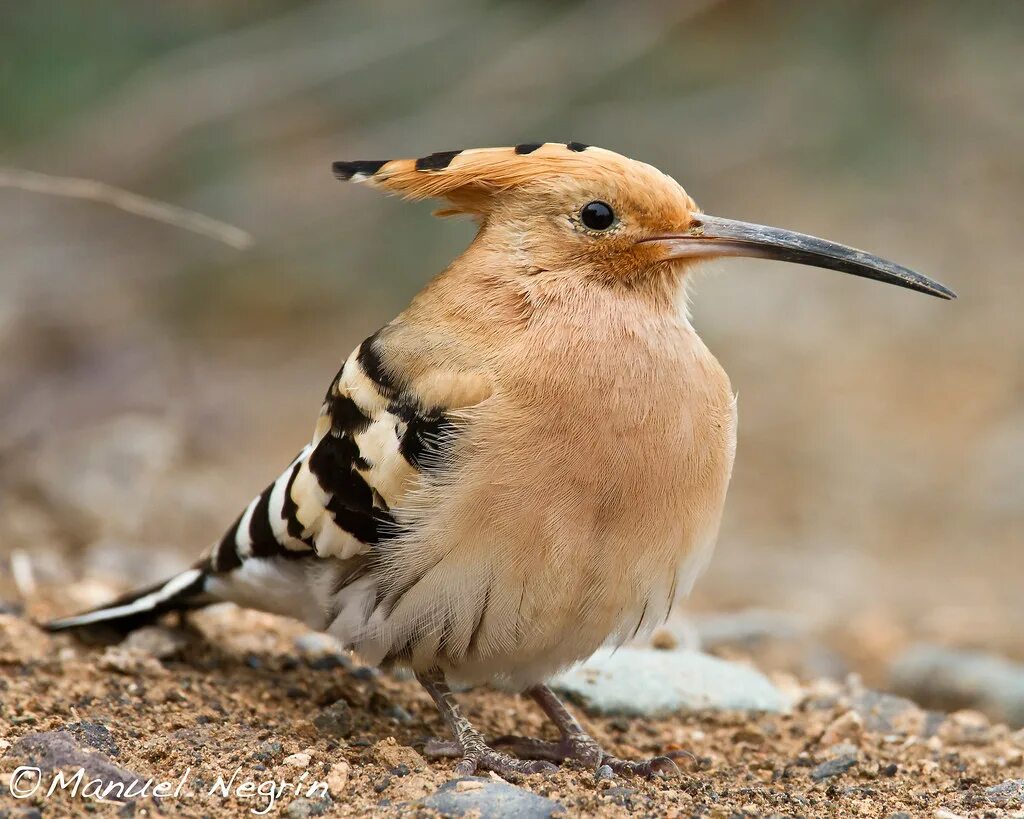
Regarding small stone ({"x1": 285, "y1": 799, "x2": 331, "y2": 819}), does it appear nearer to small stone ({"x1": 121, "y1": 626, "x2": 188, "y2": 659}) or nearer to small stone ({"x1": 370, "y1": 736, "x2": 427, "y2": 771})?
small stone ({"x1": 370, "y1": 736, "x2": 427, "y2": 771})

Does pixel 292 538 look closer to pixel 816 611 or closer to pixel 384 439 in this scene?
pixel 384 439

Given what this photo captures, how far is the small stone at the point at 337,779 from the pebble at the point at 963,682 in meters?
2.06

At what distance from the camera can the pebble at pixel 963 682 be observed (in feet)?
12.6

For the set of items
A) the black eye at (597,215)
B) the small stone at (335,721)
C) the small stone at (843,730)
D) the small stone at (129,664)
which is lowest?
the small stone at (129,664)

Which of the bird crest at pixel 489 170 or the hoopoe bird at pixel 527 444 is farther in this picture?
the bird crest at pixel 489 170

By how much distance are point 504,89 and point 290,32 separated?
118cm

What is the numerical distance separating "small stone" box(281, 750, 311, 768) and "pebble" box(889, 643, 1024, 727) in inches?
82.1

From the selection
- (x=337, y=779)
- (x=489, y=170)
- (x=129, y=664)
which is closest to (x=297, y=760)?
(x=337, y=779)

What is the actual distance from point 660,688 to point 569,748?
21.7 inches

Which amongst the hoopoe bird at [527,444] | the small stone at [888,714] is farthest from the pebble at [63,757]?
the small stone at [888,714]

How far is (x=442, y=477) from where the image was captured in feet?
8.89

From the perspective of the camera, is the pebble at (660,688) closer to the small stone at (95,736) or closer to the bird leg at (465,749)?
the bird leg at (465,749)

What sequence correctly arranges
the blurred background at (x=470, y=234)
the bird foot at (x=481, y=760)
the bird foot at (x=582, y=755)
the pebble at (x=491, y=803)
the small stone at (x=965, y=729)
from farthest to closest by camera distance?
1. the blurred background at (x=470, y=234)
2. the small stone at (x=965, y=729)
3. the bird foot at (x=582, y=755)
4. the bird foot at (x=481, y=760)
5. the pebble at (x=491, y=803)

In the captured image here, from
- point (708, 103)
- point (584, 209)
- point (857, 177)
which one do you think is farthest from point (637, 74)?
point (584, 209)
